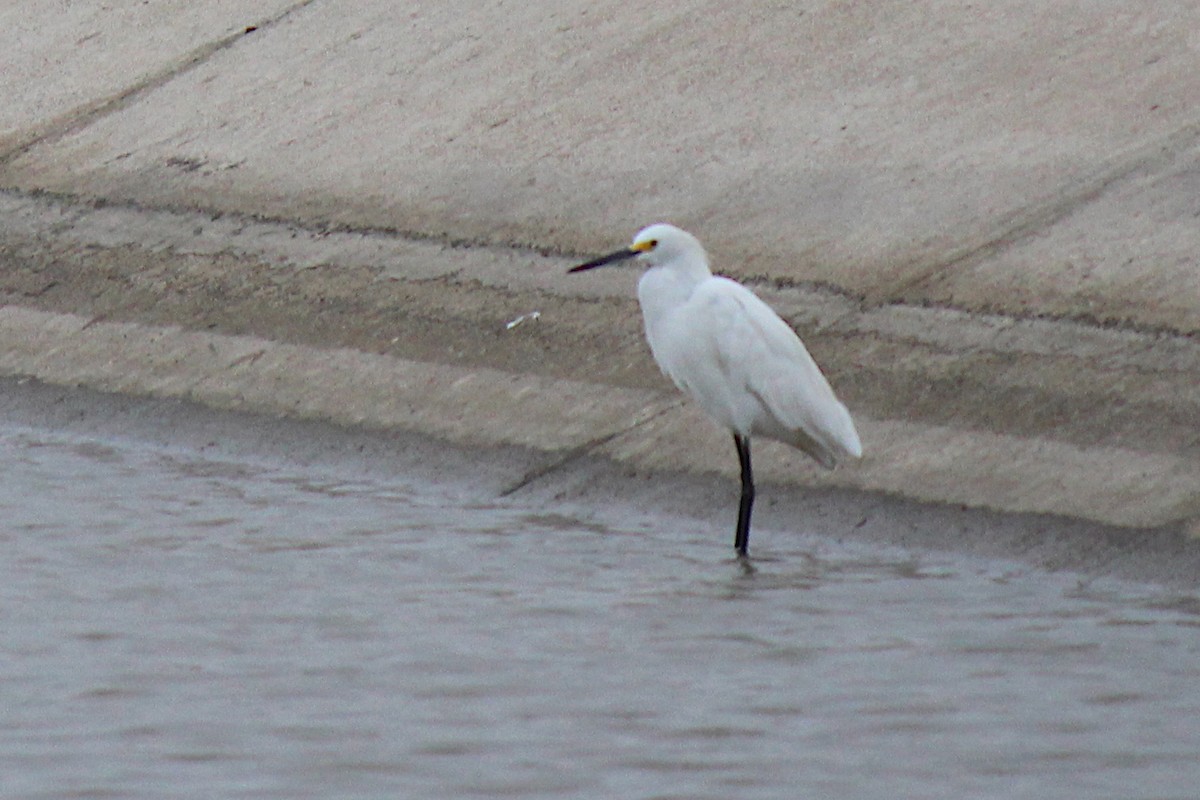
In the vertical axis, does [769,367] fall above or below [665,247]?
below

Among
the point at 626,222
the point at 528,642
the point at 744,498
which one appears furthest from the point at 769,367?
the point at 626,222

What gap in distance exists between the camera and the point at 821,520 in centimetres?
752

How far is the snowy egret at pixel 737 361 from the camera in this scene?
734 centimetres

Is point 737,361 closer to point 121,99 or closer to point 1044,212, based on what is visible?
point 1044,212

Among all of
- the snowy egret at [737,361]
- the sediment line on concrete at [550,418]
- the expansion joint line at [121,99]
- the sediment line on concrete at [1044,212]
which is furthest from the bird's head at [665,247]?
the expansion joint line at [121,99]

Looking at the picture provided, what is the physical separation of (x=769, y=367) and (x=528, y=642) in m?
1.62

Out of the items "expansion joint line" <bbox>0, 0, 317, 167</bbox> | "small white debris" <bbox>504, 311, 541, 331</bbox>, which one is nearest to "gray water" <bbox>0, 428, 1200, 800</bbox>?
"small white debris" <bbox>504, 311, 541, 331</bbox>

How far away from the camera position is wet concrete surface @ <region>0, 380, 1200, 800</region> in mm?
5113

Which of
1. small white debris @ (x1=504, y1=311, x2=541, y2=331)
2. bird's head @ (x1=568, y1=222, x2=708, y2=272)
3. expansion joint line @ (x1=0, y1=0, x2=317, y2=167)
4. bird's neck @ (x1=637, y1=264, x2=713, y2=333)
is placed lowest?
small white debris @ (x1=504, y1=311, x2=541, y2=331)

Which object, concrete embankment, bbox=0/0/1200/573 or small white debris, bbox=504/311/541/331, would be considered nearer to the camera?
concrete embankment, bbox=0/0/1200/573

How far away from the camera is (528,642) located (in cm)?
617

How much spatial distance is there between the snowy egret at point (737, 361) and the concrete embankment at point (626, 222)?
0.37 meters

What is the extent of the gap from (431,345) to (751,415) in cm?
198

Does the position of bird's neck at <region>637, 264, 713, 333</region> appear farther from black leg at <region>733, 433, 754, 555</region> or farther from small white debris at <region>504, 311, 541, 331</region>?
small white debris at <region>504, 311, 541, 331</region>
